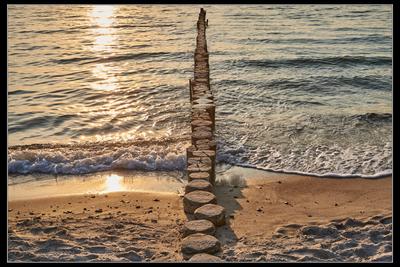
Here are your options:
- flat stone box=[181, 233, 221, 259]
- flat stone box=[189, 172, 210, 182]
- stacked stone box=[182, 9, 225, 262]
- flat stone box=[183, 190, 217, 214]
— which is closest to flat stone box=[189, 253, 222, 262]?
stacked stone box=[182, 9, 225, 262]

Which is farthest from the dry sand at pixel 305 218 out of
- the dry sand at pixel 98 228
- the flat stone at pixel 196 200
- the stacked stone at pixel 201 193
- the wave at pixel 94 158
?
the wave at pixel 94 158

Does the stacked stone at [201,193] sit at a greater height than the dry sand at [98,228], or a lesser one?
greater

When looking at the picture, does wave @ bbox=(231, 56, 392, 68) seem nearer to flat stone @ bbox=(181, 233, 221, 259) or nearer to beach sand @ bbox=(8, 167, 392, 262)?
beach sand @ bbox=(8, 167, 392, 262)

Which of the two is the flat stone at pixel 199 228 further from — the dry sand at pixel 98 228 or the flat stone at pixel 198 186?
the flat stone at pixel 198 186

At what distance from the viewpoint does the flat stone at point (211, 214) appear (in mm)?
6473

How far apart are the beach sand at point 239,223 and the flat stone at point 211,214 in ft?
0.46

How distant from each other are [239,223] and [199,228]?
3.04ft

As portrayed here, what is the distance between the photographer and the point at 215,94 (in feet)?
51.1

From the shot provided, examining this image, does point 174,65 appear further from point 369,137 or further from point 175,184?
point 175,184

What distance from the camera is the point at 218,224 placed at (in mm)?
6566

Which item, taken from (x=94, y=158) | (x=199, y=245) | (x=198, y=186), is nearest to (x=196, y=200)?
(x=198, y=186)

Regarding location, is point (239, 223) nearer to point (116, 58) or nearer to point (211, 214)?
point (211, 214)

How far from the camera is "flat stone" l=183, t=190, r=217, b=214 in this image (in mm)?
6852

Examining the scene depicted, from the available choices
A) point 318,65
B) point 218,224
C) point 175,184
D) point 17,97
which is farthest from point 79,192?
point 318,65
